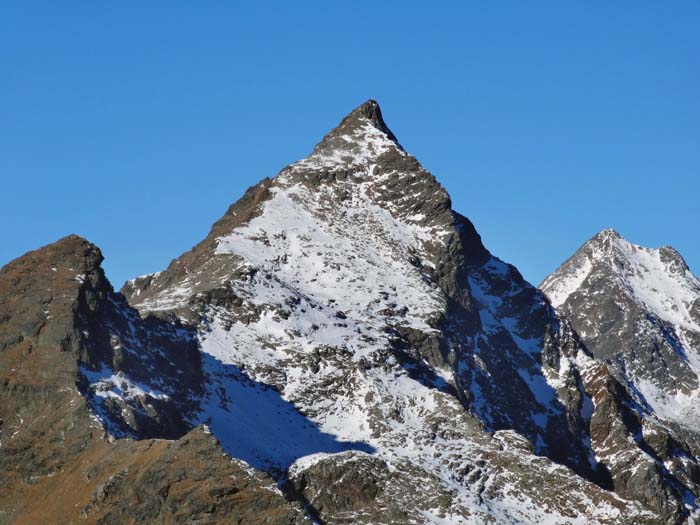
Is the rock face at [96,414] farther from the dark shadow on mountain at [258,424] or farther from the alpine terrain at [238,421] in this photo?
the dark shadow on mountain at [258,424]

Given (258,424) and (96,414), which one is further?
(258,424)

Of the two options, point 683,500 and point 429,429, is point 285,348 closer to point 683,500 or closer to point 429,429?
point 429,429

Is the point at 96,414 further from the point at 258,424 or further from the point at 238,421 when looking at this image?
the point at 258,424

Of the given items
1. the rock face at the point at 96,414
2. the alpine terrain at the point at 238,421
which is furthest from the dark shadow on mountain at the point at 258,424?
the rock face at the point at 96,414

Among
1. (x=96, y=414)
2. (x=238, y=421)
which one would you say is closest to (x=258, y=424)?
(x=238, y=421)

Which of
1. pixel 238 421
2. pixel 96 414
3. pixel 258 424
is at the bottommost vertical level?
pixel 96 414

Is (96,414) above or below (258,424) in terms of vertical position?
below

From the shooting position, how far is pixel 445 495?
6545 inches

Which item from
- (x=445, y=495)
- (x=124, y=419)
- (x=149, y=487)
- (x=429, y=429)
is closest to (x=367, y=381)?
(x=429, y=429)

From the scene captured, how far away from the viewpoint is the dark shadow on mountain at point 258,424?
167 meters

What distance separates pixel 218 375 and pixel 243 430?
9.80 metres

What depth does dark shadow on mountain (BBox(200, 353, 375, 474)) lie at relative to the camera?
167375mm

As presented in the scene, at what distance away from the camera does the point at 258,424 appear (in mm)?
174125

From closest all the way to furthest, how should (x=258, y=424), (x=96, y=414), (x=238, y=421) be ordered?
(x=96, y=414), (x=238, y=421), (x=258, y=424)
